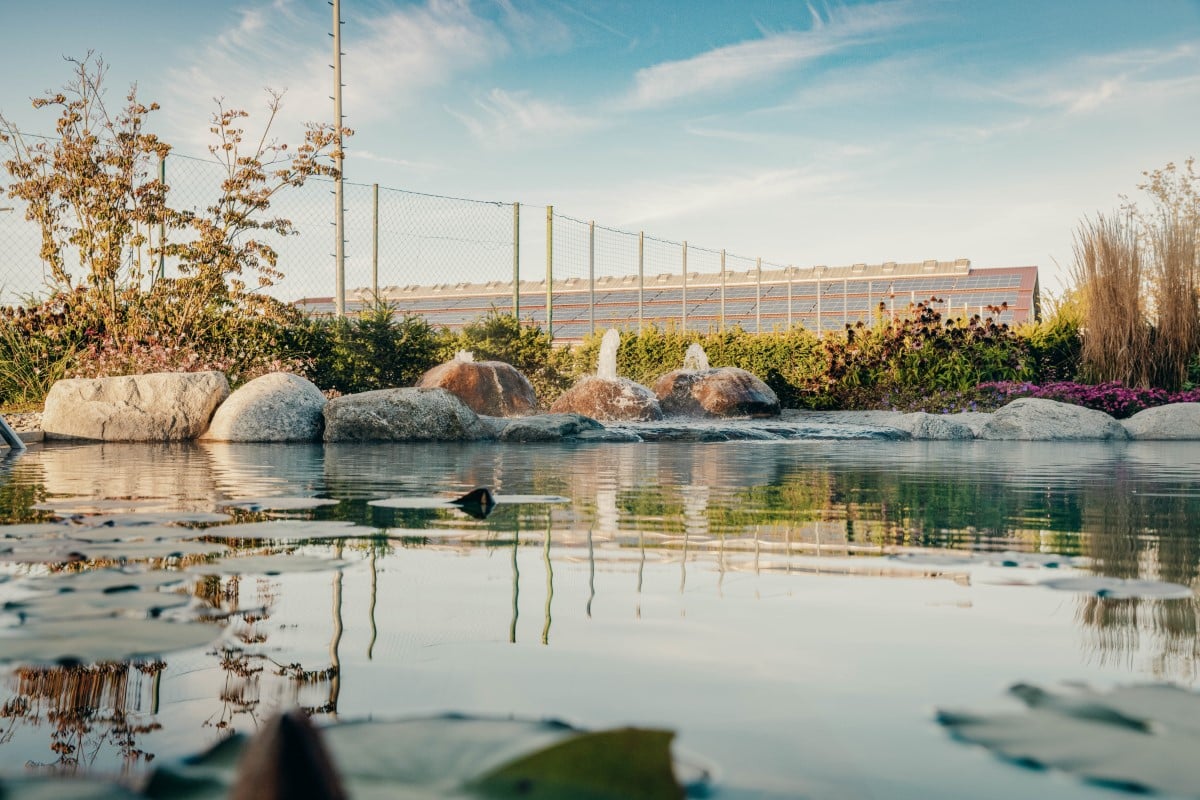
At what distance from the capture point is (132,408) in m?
9.12

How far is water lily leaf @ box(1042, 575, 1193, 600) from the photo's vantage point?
62.3 inches

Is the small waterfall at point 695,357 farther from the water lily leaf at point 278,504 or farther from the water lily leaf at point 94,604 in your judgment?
the water lily leaf at point 94,604

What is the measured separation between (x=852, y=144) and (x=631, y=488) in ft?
44.9

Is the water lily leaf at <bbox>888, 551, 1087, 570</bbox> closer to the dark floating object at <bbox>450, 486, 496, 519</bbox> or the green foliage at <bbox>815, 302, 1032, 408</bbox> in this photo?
the dark floating object at <bbox>450, 486, 496, 519</bbox>

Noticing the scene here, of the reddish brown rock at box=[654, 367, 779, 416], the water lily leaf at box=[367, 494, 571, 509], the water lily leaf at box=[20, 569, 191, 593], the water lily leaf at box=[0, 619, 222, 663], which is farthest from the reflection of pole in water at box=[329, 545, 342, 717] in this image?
the reddish brown rock at box=[654, 367, 779, 416]

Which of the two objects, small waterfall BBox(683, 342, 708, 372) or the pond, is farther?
small waterfall BBox(683, 342, 708, 372)

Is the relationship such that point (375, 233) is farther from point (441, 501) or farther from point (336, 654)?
point (336, 654)

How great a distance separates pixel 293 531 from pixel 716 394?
11396 millimetres

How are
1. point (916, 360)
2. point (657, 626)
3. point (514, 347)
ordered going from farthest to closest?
point (514, 347) → point (916, 360) → point (657, 626)

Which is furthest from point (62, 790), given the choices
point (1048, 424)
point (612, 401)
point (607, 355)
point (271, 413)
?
point (607, 355)

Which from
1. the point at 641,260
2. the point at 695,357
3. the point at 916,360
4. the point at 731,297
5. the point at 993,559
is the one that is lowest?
the point at 993,559

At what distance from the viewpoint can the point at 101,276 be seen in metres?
11.4

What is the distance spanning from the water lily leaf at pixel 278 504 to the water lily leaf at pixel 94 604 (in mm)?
1529

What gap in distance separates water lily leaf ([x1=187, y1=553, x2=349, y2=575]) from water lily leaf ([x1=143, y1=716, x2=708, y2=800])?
0.95 m
